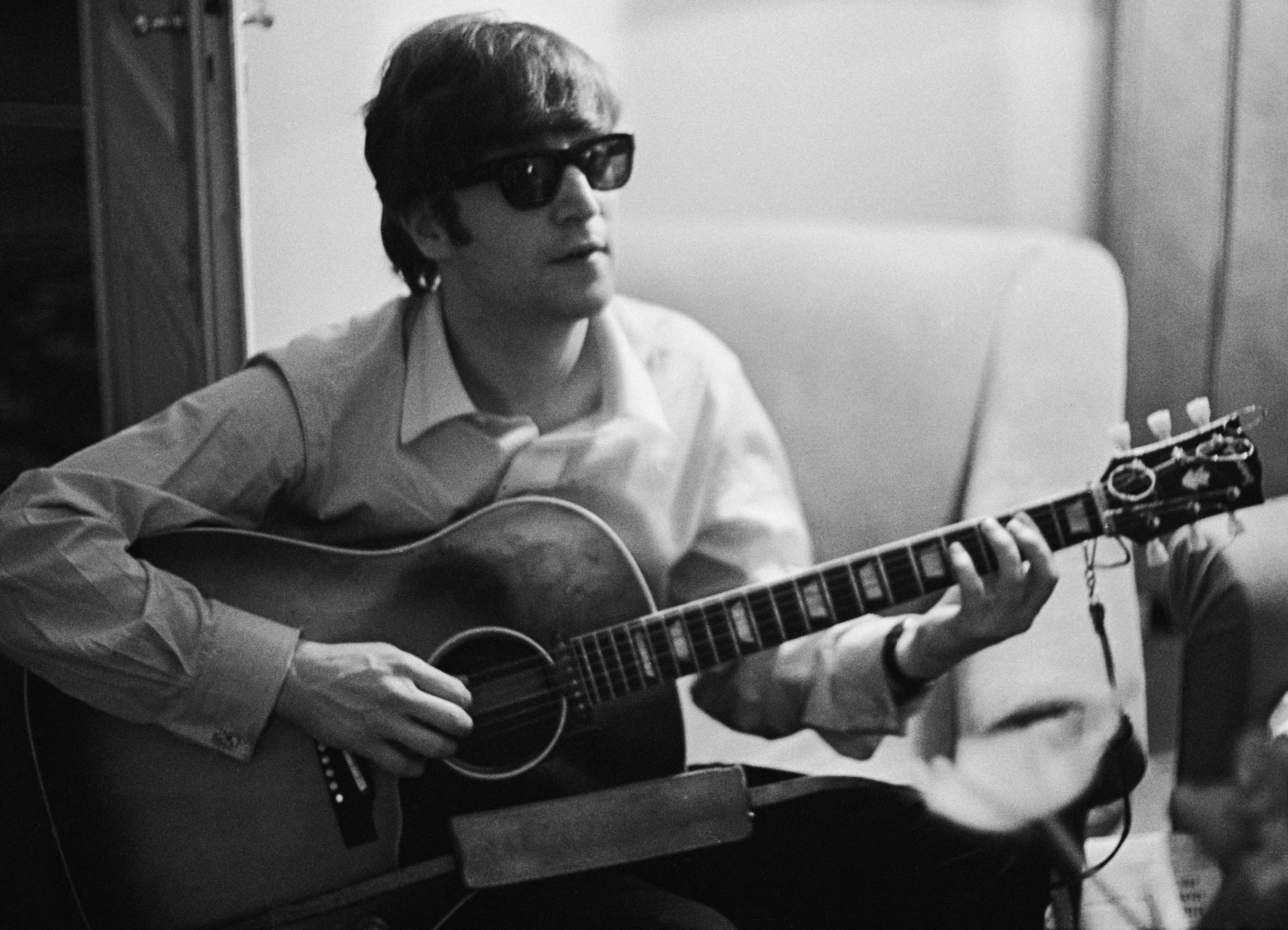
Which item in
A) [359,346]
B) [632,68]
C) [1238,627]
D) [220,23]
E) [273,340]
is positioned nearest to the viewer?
[1238,627]

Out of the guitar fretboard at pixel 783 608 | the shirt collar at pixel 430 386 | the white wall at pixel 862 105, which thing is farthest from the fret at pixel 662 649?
the white wall at pixel 862 105

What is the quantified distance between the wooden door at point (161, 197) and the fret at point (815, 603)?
85 cm

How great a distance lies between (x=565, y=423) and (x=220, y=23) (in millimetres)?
644

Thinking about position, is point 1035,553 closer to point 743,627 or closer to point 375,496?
point 743,627

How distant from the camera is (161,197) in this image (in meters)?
2.06

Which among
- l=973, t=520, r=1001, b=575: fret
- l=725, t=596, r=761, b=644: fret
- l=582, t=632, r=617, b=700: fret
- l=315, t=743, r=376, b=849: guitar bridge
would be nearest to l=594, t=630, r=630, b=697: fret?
l=582, t=632, r=617, b=700: fret

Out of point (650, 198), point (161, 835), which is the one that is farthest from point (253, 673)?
point (650, 198)

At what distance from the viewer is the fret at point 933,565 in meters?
1.50

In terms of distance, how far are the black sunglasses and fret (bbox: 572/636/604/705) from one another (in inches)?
17.4

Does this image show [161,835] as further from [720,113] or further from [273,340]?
[720,113]

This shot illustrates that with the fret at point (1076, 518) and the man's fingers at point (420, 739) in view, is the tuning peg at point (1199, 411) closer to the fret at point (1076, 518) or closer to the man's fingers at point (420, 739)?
the fret at point (1076, 518)

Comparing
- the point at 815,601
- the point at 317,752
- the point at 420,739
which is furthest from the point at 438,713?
the point at 815,601

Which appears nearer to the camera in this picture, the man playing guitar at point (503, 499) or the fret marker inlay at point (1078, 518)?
the fret marker inlay at point (1078, 518)

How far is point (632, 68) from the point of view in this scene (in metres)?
2.53
